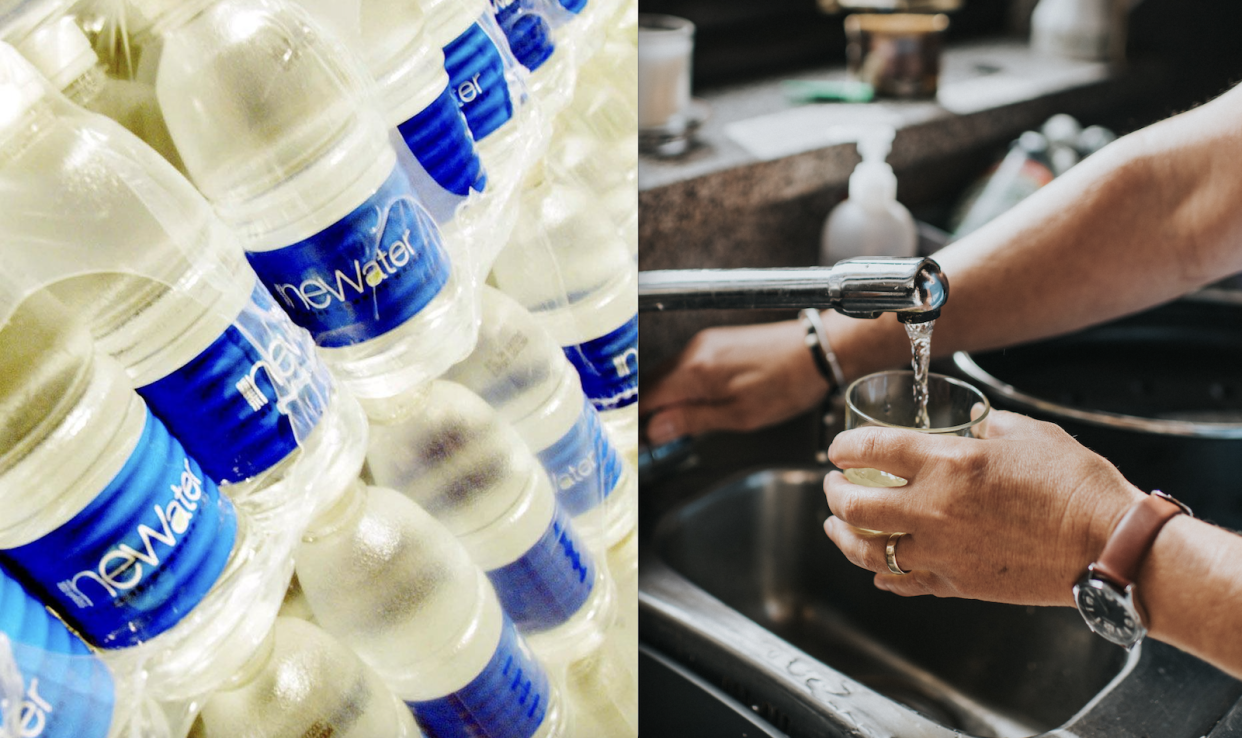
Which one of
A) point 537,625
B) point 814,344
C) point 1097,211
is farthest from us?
point 814,344

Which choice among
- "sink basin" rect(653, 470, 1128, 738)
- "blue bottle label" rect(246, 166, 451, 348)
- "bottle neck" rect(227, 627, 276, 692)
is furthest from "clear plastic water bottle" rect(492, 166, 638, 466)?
"sink basin" rect(653, 470, 1128, 738)

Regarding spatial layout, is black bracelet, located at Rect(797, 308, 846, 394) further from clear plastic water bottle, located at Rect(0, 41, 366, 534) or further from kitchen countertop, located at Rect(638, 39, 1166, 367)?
clear plastic water bottle, located at Rect(0, 41, 366, 534)

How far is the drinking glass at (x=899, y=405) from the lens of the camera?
0.78 meters

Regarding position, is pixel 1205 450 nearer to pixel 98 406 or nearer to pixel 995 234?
pixel 995 234

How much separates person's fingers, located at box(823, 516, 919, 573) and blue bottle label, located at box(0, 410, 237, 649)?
1.67 ft

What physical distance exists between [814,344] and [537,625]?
0.65 meters

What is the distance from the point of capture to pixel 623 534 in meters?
0.84

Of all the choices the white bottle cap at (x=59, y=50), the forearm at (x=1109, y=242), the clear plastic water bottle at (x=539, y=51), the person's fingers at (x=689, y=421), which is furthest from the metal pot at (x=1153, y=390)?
the white bottle cap at (x=59, y=50)

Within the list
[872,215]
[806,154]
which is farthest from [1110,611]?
[806,154]

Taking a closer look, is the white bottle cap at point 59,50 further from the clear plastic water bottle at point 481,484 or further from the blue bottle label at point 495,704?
the blue bottle label at point 495,704

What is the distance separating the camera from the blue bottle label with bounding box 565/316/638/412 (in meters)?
0.78

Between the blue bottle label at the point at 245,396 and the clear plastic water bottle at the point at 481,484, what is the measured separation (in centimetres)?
13

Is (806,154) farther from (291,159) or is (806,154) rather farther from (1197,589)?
(291,159)

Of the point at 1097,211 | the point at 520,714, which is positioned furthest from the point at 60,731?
the point at 1097,211
